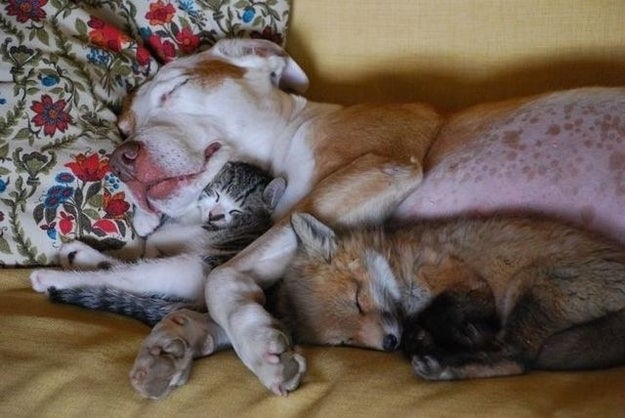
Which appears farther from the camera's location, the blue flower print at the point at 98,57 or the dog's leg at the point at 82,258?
the blue flower print at the point at 98,57

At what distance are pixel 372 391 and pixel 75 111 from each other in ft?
3.76

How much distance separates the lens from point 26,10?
230cm

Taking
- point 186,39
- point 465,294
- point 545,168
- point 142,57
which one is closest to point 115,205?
point 142,57

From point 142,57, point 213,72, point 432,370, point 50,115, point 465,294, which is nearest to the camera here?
point 432,370

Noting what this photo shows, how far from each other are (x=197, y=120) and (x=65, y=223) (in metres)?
0.42

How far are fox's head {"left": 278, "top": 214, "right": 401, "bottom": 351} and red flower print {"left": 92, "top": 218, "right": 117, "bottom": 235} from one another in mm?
493

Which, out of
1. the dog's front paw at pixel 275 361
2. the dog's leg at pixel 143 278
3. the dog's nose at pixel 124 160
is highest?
the dog's nose at pixel 124 160

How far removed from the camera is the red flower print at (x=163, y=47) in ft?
8.02

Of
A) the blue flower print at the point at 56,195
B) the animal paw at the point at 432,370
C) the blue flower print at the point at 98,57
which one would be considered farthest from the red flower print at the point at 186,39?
the animal paw at the point at 432,370

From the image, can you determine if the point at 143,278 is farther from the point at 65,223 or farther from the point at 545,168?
the point at 545,168

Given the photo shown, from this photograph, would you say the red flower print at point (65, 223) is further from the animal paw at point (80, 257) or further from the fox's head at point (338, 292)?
the fox's head at point (338, 292)

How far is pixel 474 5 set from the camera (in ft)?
7.89

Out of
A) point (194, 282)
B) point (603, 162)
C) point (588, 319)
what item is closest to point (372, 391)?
point (588, 319)

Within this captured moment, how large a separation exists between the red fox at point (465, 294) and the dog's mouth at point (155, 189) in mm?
402
